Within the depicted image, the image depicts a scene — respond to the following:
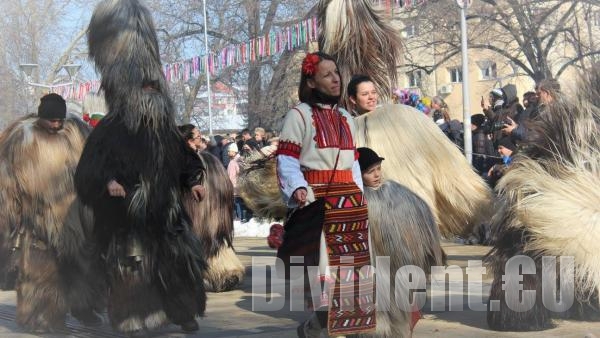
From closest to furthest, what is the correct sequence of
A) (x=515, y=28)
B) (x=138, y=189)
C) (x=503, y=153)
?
1. (x=138, y=189)
2. (x=503, y=153)
3. (x=515, y=28)

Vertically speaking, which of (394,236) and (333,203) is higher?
(333,203)

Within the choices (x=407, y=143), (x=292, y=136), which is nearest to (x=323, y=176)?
(x=292, y=136)

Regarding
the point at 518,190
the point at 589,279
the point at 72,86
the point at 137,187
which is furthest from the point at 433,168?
the point at 72,86

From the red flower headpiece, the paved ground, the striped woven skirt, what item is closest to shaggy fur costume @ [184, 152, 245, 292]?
the paved ground

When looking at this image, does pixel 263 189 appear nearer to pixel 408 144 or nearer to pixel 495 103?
pixel 408 144

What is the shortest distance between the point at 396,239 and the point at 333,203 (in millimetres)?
552

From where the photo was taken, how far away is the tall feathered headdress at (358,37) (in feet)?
25.2

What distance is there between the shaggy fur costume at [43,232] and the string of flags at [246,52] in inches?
388

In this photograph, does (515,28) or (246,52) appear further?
(515,28)

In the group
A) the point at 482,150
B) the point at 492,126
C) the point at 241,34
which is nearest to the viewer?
the point at 492,126

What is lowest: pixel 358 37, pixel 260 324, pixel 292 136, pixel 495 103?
pixel 260 324

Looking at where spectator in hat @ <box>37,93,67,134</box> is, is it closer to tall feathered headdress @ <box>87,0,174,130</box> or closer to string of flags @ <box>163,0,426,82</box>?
tall feathered headdress @ <box>87,0,174,130</box>

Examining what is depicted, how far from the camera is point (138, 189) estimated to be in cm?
656

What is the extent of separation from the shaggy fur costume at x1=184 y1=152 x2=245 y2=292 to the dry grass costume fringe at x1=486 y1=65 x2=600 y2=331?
3.21m
